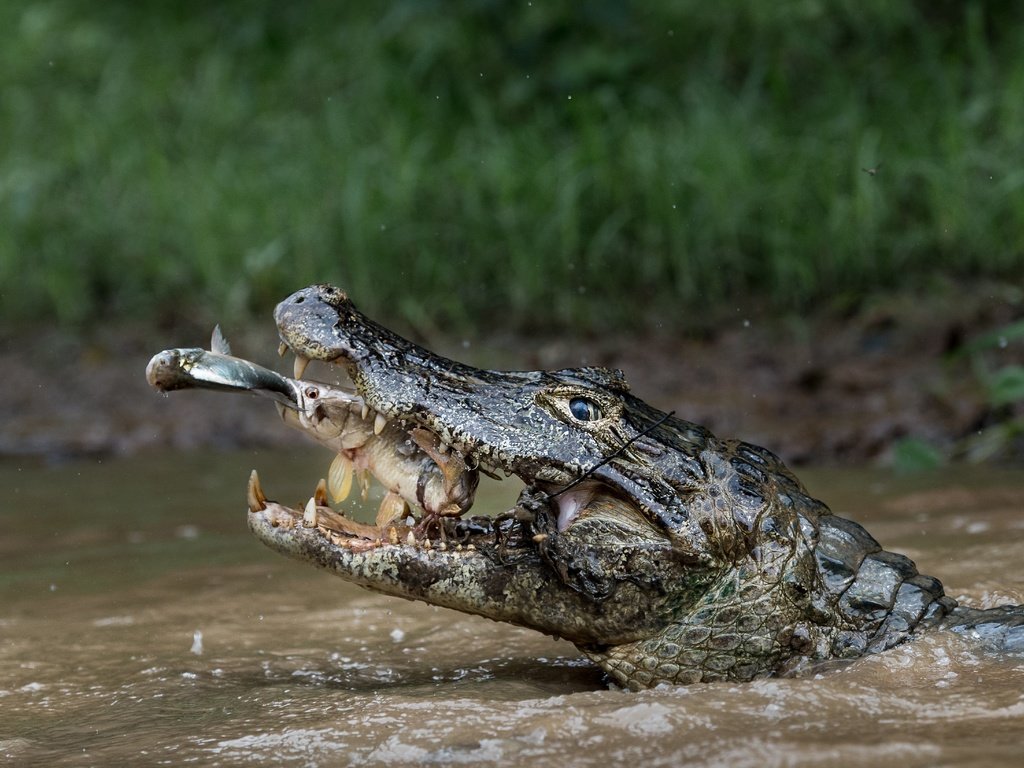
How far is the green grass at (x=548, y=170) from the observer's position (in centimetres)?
671

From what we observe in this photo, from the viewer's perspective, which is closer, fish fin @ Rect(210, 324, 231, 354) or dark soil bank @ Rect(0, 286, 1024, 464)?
fish fin @ Rect(210, 324, 231, 354)

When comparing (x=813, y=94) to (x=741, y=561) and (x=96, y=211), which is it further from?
(x=741, y=561)

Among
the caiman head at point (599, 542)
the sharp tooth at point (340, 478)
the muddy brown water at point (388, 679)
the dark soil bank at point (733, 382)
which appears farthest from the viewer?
the dark soil bank at point (733, 382)

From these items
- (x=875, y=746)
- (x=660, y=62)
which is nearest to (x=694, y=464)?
(x=875, y=746)

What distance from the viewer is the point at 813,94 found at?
25.7 feet

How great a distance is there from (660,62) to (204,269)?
10.1 ft

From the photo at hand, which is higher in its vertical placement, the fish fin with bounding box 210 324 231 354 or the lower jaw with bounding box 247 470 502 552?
the fish fin with bounding box 210 324 231 354

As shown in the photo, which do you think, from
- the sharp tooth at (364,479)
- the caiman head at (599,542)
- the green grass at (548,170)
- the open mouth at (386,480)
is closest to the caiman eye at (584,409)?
the caiman head at (599,542)

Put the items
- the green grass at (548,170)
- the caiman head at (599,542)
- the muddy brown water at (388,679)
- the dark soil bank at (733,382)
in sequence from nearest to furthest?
the muddy brown water at (388,679)
the caiman head at (599,542)
the dark soil bank at (733,382)
the green grass at (548,170)

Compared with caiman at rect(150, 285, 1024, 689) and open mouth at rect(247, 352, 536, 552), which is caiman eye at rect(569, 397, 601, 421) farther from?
open mouth at rect(247, 352, 536, 552)

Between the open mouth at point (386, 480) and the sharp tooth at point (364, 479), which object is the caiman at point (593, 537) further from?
the sharp tooth at point (364, 479)

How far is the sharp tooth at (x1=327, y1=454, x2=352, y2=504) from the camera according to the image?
9.37ft

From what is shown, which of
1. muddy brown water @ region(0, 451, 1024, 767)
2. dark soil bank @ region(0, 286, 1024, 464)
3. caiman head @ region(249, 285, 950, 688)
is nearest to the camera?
muddy brown water @ region(0, 451, 1024, 767)

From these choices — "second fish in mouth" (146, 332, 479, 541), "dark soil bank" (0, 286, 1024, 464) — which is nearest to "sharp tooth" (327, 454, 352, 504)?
"second fish in mouth" (146, 332, 479, 541)
